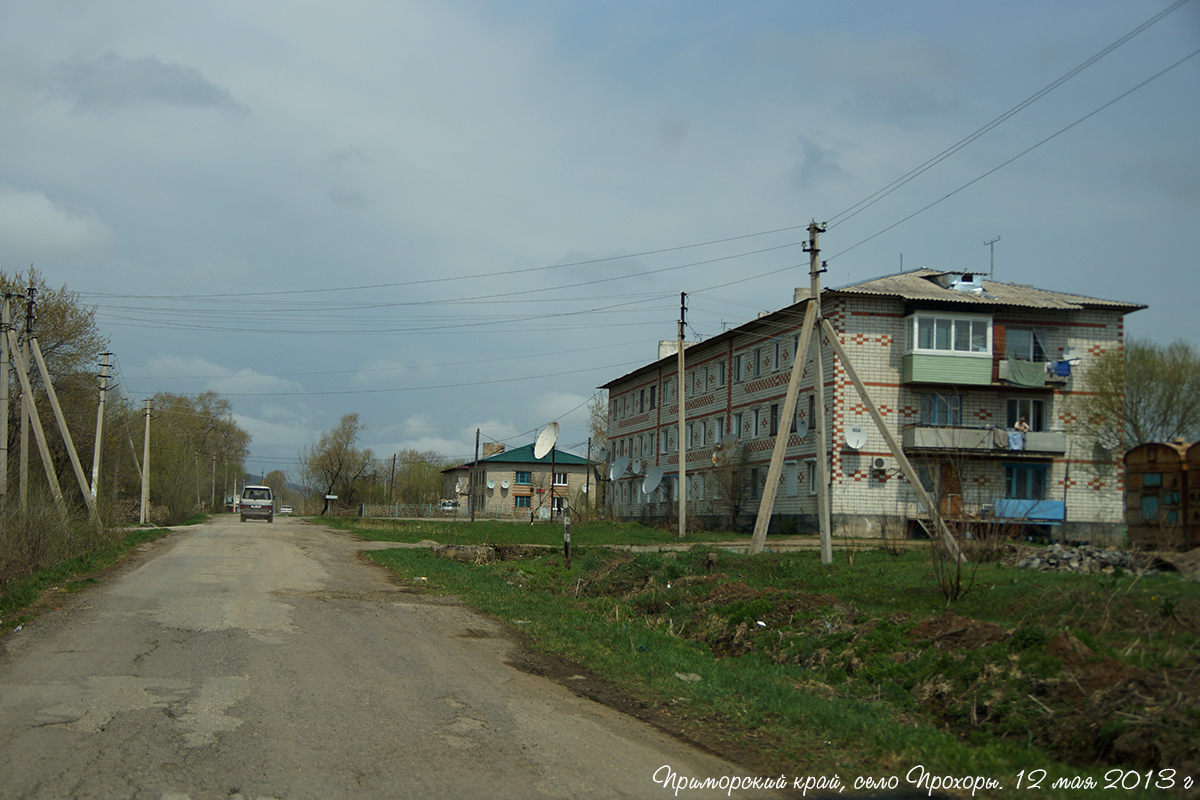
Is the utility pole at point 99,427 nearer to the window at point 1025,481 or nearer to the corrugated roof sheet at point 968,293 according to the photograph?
the corrugated roof sheet at point 968,293

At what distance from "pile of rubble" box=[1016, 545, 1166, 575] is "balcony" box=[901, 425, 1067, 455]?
66.4 feet

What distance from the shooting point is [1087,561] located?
1286cm

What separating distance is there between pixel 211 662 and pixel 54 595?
23.1 feet

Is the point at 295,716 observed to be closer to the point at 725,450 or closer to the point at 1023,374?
the point at 1023,374

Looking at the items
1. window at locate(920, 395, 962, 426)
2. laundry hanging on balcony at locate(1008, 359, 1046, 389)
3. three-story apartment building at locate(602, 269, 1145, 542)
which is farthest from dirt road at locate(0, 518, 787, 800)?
laundry hanging on balcony at locate(1008, 359, 1046, 389)

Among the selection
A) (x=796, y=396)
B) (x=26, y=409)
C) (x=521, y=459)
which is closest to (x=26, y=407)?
(x=26, y=409)

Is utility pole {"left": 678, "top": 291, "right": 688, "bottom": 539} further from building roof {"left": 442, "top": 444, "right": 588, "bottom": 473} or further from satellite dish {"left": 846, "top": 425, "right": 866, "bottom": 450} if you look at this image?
building roof {"left": 442, "top": 444, "right": 588, "bottom": 473}

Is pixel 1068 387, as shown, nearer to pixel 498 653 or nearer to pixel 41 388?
pixel 498 653

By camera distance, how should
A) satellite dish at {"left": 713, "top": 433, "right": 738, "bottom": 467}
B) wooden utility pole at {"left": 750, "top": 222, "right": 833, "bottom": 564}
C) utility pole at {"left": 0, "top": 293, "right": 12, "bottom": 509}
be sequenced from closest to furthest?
wooden utility pole at {"left": 750, "top": 222, "right": 833, "bottom": 564}, utility pole at {"left": 0, "top": 293, "right": 12, "bottom": 509}, satellite dish at {"left": 713, "top": 433, "right": 738, "bottom": 467}

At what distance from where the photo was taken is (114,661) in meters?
8.70

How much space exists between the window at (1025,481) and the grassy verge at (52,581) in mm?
31793

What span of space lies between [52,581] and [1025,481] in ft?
112

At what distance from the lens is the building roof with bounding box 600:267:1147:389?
34.9 meters

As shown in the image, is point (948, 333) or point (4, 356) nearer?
point (4, 356)
